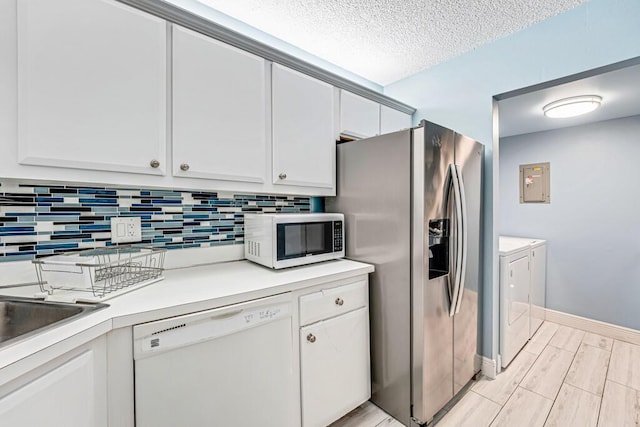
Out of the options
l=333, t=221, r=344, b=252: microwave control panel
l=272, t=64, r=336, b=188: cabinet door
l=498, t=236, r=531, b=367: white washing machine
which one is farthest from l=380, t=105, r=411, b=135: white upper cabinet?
l=498, t=236, r=531, b=367: white washing machine

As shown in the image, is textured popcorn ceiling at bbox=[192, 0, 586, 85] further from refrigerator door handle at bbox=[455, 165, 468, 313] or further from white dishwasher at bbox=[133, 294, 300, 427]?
white dishwasher at bbox=[133, 294, 300, 427]

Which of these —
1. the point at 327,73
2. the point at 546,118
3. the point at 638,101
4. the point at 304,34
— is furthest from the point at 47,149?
the point at 638,101

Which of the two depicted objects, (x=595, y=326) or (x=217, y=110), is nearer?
(x=217, y=110)

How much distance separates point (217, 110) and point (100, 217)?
77 centimetres

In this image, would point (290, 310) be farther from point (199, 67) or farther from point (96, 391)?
point (199, 67)

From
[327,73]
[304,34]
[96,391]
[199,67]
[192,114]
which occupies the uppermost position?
[304,34]

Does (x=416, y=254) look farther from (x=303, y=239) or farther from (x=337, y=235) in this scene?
(x=303, y=239)

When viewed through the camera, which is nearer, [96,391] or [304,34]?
[96,391]

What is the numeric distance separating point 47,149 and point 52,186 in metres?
0.32

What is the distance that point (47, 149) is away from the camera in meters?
1.03

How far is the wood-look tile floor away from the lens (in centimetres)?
164

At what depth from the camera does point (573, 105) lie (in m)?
2.36

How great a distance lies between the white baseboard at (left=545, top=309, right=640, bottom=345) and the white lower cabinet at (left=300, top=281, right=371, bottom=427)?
Result: 106 inches

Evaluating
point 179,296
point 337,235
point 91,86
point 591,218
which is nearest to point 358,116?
point 337,235
